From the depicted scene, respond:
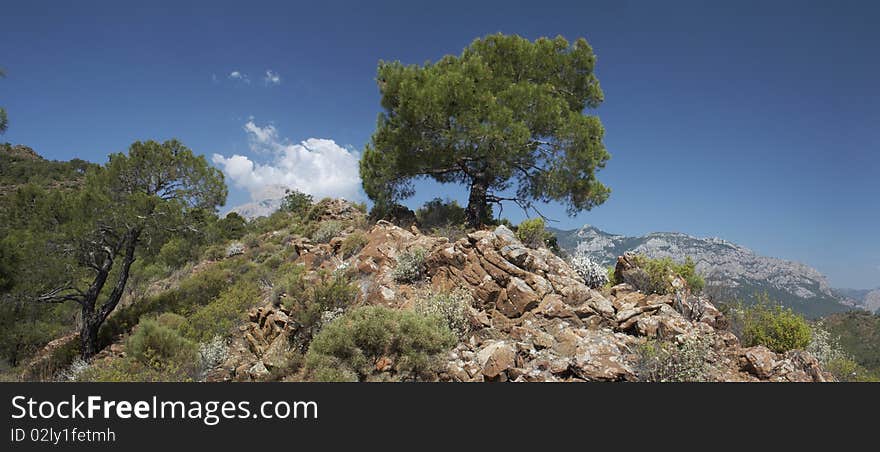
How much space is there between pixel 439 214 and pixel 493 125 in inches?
158

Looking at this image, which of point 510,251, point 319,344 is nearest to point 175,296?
point 319,344

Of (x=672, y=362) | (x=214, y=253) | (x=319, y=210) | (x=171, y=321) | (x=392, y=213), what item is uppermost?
(x=319, y=210)

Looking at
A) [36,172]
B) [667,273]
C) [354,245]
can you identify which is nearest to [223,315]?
[354,245]

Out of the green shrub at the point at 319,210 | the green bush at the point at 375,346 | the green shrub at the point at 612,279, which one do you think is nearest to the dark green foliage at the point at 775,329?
the green shrub at the point at 612,279

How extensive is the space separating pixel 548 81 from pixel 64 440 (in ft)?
46.0

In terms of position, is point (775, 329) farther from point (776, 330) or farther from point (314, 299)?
point (314, 299)

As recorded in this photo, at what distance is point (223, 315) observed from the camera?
31.9 ft

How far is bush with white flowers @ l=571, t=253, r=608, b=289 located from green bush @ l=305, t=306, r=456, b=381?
425cm

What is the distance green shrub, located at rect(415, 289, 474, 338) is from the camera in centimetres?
640

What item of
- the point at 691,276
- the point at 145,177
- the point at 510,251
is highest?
the point at 145,177

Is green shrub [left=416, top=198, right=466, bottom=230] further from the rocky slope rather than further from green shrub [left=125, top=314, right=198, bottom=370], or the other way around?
green shrub [left=125, top=314, right=198, bottom=370]

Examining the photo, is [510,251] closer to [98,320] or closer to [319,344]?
[319,344]

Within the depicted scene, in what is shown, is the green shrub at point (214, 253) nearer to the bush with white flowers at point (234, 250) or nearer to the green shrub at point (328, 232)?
the bush with white flowers at point (234, 250)

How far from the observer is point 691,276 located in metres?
8.38
